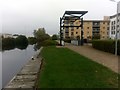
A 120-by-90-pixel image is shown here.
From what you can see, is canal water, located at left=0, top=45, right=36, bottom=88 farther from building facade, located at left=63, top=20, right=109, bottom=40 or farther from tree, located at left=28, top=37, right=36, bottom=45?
building facade, located at left=63, top=20, right=109, bottom=40

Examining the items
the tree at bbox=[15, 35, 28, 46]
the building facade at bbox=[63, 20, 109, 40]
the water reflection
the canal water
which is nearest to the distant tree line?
the tree at bbox=[15, 35, 28, 46]

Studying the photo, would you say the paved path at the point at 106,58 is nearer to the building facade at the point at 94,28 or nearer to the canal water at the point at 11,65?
the canal water at the point at 11,65

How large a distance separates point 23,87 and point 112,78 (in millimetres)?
3164

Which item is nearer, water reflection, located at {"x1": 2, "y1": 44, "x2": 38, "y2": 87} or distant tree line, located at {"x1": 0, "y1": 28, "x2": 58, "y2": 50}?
water reflection, located at {"x1": 2, "y1": 44, "x2": 38, "y2": 87}

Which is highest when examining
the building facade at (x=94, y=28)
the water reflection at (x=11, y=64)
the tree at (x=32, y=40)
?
the building facade at (x=94, y=28)

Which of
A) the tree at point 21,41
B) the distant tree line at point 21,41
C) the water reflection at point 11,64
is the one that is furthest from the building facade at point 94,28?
the water reflection at point 11,64

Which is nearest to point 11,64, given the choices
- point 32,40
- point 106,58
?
point 106,58

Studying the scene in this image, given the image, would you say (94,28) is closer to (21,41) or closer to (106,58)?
(21,41)

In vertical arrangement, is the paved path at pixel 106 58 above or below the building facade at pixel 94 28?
below

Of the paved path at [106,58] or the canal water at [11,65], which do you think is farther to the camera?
the canal water at [11,65]

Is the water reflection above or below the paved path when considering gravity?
below

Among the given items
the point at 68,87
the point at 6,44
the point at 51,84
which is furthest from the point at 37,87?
the point at 6,44

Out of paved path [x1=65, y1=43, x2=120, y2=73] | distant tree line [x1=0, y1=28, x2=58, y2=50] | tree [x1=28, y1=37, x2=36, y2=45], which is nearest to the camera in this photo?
paved path [x1=65, y1=43, x2=120, y2=73]

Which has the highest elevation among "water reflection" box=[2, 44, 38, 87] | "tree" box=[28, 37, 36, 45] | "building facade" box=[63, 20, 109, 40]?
"building facade" box=[63, 20, 109, 40]
